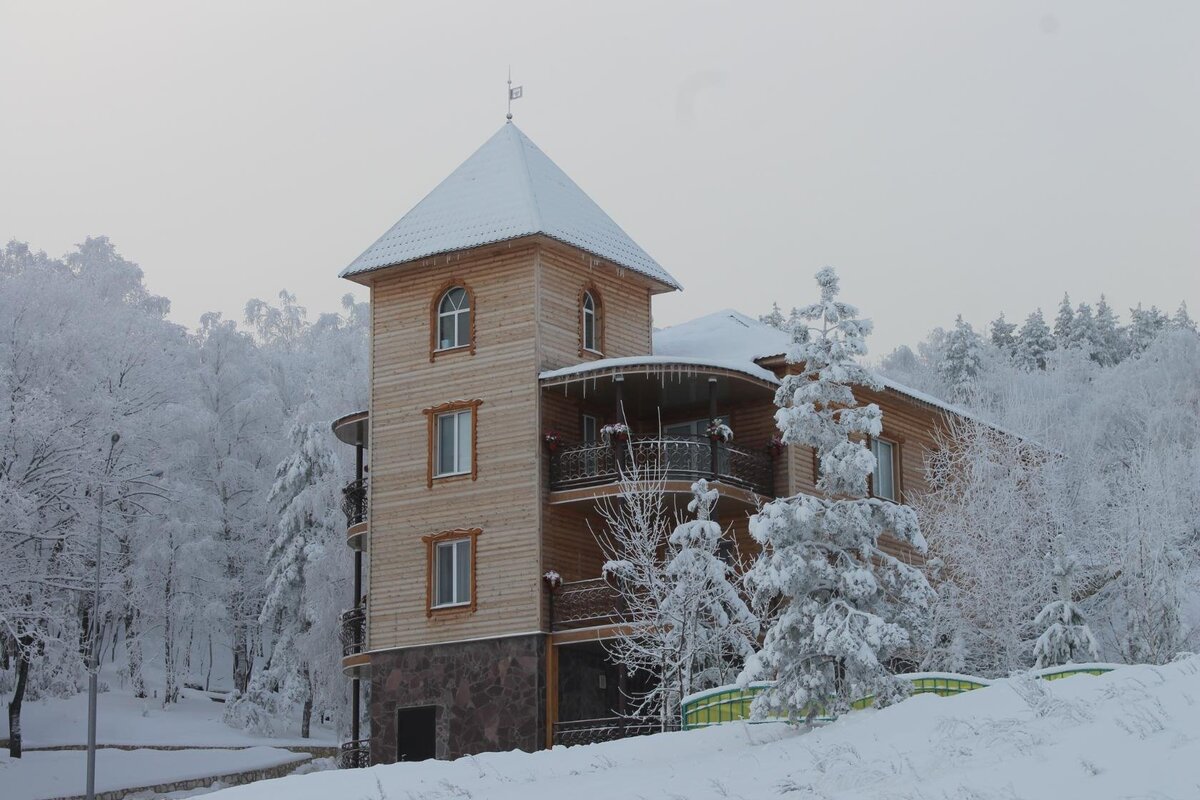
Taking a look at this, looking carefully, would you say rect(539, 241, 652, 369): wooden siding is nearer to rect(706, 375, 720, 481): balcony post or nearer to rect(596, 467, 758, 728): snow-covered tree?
rect(706, 375, 720, 481): balcony post

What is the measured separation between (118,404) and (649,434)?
17.5 m

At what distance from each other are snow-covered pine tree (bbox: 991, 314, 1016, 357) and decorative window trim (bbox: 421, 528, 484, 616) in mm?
66533

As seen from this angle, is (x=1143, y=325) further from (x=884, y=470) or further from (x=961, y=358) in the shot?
(x=884, y=470)

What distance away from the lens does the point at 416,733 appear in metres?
31.6

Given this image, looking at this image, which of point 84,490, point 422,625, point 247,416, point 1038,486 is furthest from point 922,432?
point 247,416

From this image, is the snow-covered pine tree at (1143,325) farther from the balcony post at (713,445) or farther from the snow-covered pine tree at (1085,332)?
the balcony post at (713,445)

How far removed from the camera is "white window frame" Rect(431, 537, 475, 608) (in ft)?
104

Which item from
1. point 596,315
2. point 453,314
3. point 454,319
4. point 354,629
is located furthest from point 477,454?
point 354,629

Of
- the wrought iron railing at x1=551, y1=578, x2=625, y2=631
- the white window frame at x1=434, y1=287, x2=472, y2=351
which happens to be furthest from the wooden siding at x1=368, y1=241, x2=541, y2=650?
the wrought iron railing at x1=551, y1=578, x2=625, y2=631

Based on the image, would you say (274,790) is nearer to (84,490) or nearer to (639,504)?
(639,504)

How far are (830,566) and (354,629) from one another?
1638 centimetres

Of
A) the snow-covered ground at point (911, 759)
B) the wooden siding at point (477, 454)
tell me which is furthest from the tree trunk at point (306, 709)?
the snow-covered ground at point (911, 759)

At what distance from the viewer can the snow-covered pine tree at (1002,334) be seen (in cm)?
9488

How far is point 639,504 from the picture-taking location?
3022 centimetres
